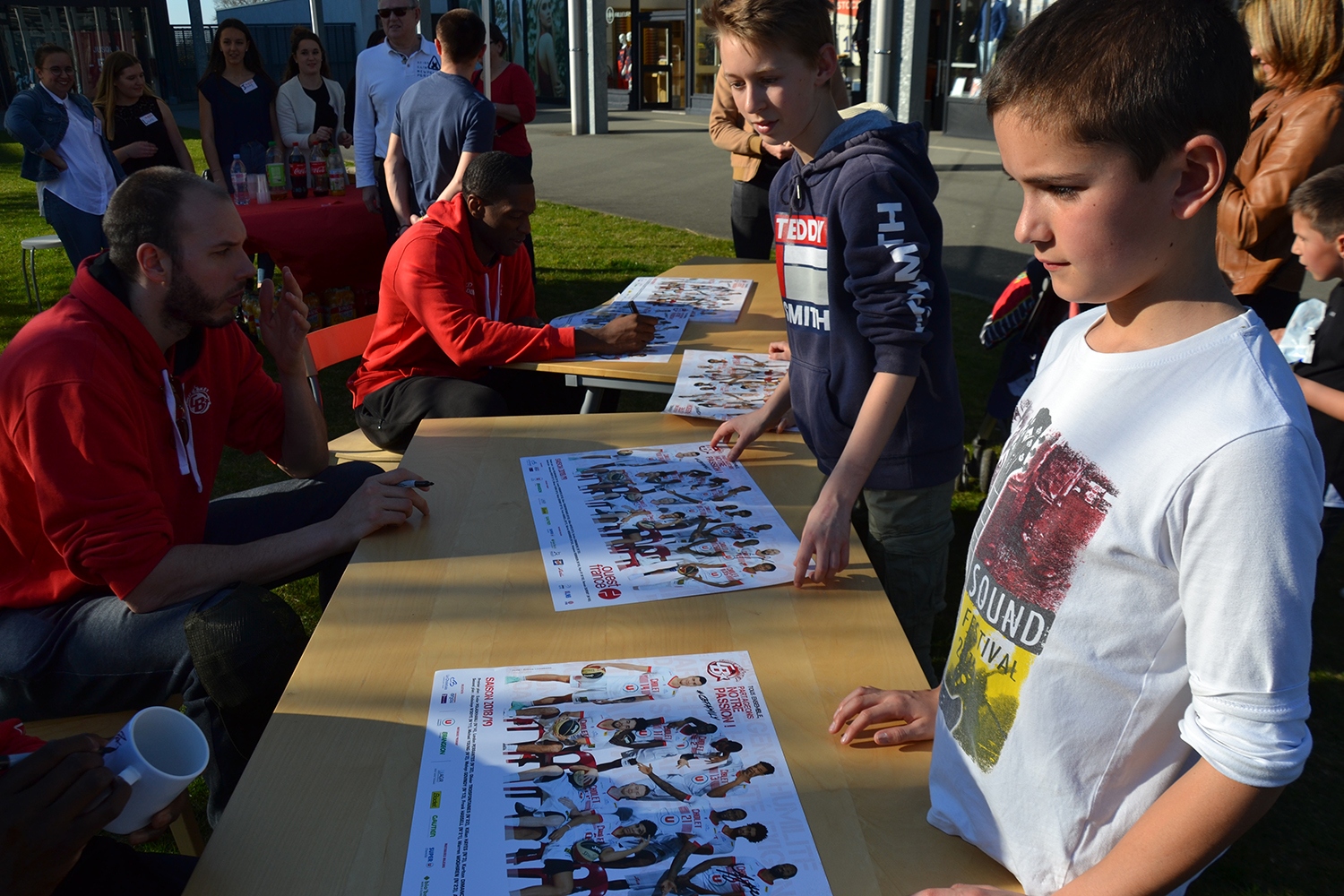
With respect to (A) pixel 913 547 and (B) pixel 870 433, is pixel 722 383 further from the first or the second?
(B) pixel 870 433

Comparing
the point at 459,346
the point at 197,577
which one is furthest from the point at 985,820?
the point at 459,346

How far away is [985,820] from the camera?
94 centimetres

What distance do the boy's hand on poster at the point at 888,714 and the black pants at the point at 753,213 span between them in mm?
3289

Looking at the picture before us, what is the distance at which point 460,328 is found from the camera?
113 inches

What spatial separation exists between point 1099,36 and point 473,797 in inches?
37.3

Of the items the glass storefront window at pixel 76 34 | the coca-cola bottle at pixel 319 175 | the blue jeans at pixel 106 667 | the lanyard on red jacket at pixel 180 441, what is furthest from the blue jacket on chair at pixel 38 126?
the glass storefront window at pixel 76 34

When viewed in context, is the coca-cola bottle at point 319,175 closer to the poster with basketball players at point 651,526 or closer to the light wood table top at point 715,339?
the light wood table top at point 715,339

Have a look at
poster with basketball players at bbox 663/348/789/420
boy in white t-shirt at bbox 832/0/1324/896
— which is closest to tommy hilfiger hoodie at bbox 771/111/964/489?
poster with basketball players at bbox 663/348/789/420

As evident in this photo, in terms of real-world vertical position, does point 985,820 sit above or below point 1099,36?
below

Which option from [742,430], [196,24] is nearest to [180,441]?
[742,430]

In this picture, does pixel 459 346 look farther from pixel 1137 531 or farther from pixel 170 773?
pixel 1137 531

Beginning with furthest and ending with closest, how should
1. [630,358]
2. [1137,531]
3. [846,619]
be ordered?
1. [630,358]
2. [846,619]
3. [1137,531]

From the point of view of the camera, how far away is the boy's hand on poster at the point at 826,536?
1.45m

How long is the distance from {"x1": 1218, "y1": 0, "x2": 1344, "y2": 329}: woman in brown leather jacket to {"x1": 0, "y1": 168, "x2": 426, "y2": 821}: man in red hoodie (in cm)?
227
